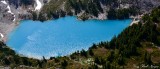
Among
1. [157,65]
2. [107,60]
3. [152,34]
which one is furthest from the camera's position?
[152,34]

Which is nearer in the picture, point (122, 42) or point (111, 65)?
point (111, 65)

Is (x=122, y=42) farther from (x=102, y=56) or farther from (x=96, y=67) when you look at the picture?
(x=96, y=67)

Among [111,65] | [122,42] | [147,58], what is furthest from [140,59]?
[122,42]

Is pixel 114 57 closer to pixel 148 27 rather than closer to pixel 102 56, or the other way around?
pixel 102 56

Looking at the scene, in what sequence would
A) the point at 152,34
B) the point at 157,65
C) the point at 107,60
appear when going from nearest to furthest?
1. the point at 157,65
2. the point at 107,60
3. the point at 152,34

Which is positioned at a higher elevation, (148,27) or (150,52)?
(148,27)

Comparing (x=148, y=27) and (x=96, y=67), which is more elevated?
(x=148, y=27)

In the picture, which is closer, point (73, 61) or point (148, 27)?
point (73, 61)

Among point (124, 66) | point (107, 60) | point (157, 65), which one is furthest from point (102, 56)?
point (157, 65)
